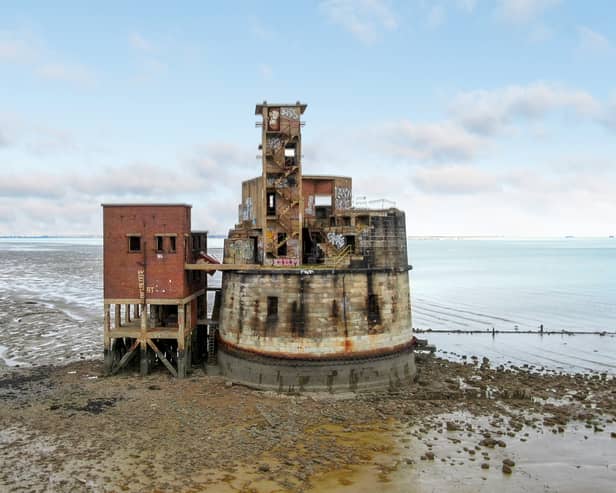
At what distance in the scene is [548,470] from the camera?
20.3 meters

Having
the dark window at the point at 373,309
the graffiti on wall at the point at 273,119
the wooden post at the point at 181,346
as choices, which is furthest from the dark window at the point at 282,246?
the wooden post at the point at 181,346

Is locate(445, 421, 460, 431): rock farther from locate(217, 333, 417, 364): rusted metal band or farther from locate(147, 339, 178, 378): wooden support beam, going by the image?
locate(147, 339, 178, 378): wooden support beam

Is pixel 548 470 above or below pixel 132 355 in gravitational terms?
below

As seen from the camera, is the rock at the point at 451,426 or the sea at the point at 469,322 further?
the sea at the point at 469,322

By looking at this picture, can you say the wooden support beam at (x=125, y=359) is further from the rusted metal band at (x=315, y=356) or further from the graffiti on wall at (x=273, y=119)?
the graffiti on wall at (x=273, y=119)

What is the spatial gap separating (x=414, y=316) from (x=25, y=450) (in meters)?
44.2

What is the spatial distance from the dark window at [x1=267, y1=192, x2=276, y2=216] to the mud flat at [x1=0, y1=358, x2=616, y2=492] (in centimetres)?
954

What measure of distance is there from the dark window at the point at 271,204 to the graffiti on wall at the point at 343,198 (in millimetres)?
4298

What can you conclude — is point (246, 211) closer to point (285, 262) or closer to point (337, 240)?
point (285, 262)

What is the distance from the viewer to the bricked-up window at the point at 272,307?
88.8 feet

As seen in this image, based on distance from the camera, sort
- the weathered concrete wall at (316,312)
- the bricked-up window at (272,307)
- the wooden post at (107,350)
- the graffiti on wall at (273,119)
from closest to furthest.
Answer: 1. the weathered concrete wall at (316,312)
2. the bricked-up window at (272,307)
3. the graffiti on wall at (273,119)
4. the wooden post at (107,350)

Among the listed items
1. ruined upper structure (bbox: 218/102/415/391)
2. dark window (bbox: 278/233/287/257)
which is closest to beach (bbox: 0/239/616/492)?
ruined upper structure (bbox: 218/102/415/391)

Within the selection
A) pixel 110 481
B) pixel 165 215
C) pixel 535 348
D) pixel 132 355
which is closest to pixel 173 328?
pixel 132 355

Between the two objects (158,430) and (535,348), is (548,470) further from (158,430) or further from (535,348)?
(535,348)
